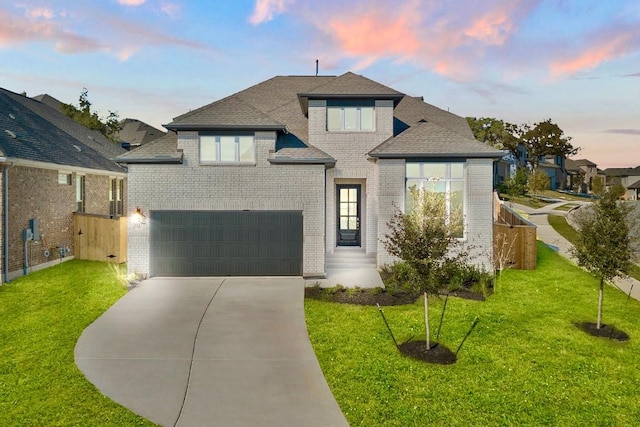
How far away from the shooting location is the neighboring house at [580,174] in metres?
85.8

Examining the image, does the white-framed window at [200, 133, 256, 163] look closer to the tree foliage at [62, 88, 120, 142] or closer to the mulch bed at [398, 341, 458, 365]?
the mulch bed at [398, 341, 458, 365]

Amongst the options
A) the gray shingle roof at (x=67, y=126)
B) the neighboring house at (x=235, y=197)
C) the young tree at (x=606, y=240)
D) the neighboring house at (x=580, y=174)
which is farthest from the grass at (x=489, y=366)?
the neighboring house at (x=580, y=174)

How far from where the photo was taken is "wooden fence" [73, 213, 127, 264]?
17.0 metres

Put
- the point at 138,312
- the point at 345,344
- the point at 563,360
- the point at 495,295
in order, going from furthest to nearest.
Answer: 1. the point at 495,295
2. the point at 138,312
3. the point at 345,344
4. the point at 563,360

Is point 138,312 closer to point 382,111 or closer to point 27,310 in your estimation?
point 27,310

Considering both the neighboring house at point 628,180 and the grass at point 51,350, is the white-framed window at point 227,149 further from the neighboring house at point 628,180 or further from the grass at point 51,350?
the neighboring house at point 628,180

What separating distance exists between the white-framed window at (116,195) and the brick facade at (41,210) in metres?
2.62

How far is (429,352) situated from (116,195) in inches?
801

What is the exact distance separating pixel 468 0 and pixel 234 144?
908 cm

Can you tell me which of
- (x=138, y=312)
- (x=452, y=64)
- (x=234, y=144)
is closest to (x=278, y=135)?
(x=234, y=144)

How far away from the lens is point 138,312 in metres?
10.2

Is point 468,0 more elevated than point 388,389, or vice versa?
point 468,0

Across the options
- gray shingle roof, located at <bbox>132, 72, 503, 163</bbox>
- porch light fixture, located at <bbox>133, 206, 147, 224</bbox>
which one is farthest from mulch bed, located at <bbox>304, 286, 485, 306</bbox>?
porch light fixture, located at <bbox>133, 206, 147, 224</bbox>

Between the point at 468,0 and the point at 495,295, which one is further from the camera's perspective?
the point at 468,0
